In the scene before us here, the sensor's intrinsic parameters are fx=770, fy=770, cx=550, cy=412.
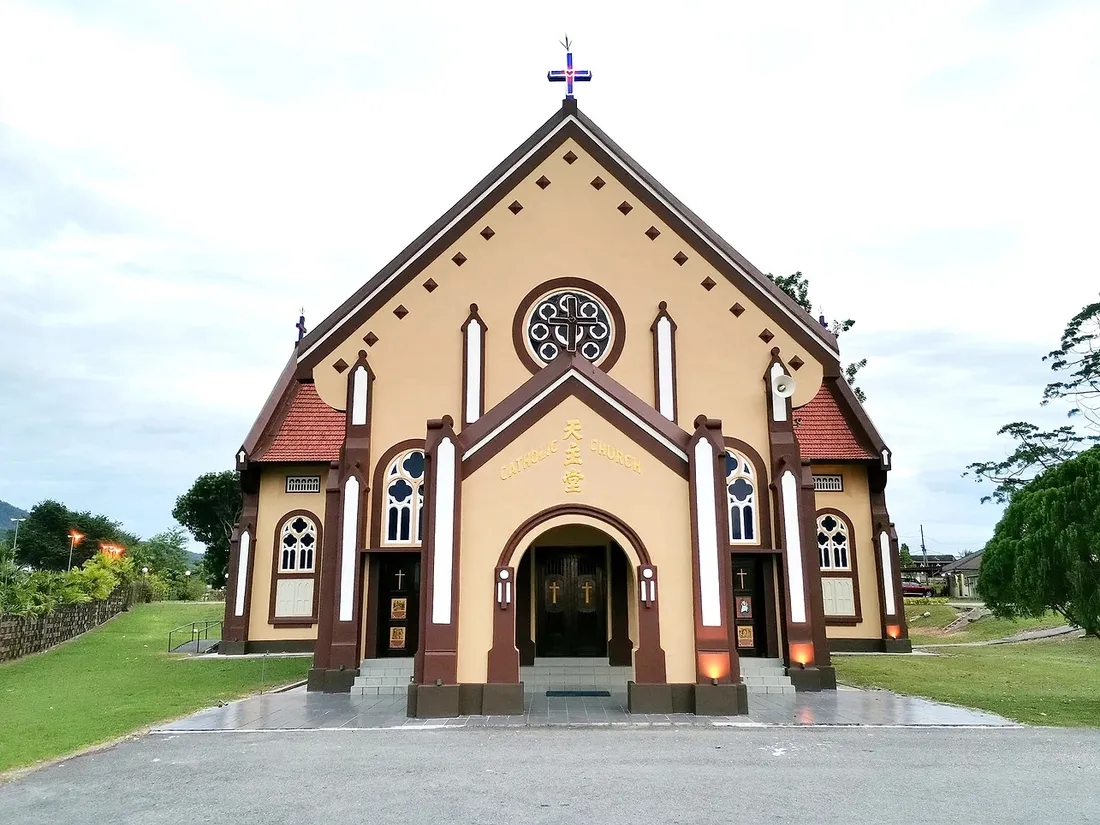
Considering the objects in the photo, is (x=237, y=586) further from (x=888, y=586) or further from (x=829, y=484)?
(x=888, y=586)

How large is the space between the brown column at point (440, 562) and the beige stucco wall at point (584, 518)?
0.21 m

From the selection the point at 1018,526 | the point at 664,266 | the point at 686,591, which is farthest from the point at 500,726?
the point at 664,266

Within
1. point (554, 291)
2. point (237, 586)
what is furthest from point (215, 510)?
point (554, 291)

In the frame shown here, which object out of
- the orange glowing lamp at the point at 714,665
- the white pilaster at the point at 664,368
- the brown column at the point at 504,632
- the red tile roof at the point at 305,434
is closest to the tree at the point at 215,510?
the red tile roof at the point at 305,434

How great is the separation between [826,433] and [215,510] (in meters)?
43.1

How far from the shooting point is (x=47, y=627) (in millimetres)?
22969

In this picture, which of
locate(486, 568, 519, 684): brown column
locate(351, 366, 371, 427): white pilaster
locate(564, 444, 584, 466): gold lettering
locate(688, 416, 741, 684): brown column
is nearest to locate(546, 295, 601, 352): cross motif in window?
locate(564, 444, 584, 466): gold lettering

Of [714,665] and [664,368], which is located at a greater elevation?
[664,368]

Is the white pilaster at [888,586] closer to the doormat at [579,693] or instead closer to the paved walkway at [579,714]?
the paved walkway at [579,714]

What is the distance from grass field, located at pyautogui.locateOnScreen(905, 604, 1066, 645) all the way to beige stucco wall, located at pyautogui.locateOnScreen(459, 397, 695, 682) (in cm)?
1933

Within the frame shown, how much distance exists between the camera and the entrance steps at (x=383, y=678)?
579 inches

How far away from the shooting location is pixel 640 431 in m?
12.9

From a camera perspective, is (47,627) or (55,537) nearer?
(47,627)

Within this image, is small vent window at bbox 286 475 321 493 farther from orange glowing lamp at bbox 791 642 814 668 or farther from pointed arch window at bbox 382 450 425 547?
orange glowing lamp at bbox 791 642 814 668
